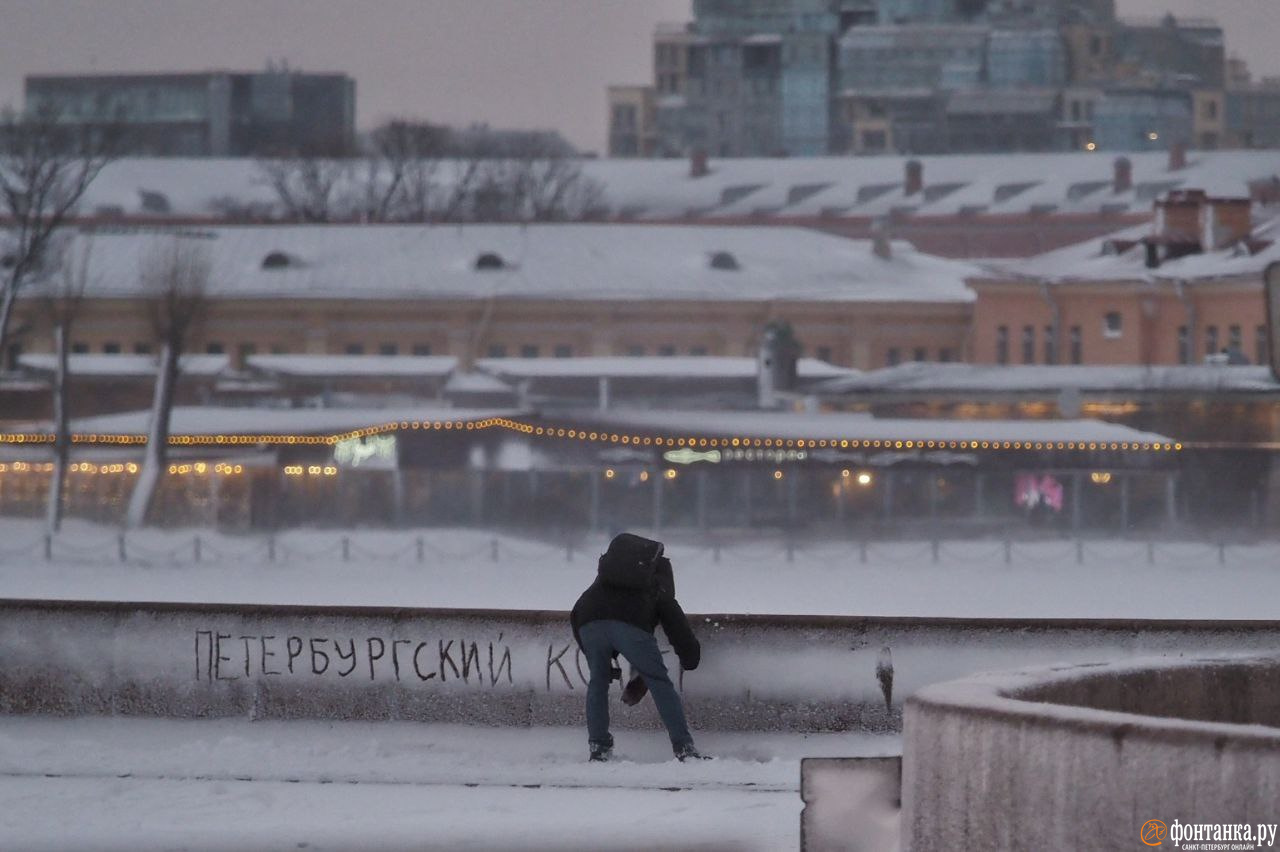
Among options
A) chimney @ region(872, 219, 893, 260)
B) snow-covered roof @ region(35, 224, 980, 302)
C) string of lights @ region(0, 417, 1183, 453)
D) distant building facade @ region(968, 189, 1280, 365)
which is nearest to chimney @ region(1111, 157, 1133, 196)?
snow-covered roof @ region(35, 224, 980, 302)

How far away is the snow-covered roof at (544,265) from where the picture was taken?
84.1 metres

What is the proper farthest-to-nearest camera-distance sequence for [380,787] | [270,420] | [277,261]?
[277,261] < [270,420] < [380,787]

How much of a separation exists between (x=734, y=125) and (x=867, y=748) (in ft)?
587

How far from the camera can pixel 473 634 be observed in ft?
45.0

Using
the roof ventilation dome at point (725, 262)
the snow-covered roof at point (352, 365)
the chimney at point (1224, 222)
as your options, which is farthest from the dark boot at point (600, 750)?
the roof ventilation dome at point (725, 262)

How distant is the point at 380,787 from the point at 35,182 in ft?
238

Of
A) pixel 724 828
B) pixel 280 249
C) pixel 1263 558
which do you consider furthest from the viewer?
pixel 280 249

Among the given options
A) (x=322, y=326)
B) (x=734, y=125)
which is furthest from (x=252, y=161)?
(x=734, y=125)

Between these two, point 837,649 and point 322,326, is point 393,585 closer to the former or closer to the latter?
point 837,649

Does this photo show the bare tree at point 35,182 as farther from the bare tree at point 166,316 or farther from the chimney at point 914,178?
the chimney at point 914,178

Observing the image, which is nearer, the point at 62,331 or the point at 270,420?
the point at 270,420

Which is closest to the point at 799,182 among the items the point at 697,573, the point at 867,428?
the point at 867,428

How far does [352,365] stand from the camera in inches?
3068

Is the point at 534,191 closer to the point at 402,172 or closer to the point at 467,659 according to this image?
the point at 402,172
